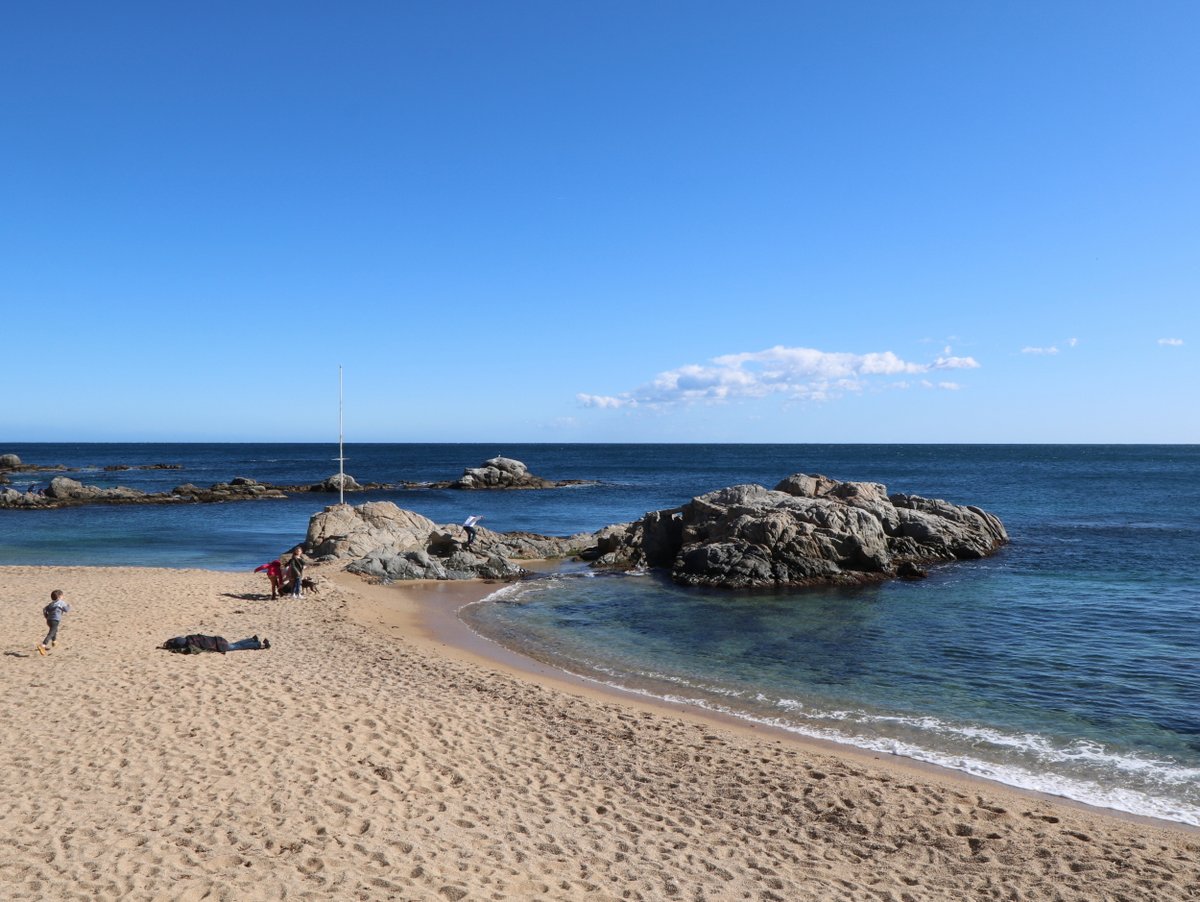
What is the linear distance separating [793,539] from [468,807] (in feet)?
66.7

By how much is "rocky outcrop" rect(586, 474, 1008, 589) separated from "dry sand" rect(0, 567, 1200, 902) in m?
13.6

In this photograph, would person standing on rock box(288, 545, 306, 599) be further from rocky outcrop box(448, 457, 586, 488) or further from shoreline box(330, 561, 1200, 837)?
rocky outcrop box(448, 457, 586, 488)

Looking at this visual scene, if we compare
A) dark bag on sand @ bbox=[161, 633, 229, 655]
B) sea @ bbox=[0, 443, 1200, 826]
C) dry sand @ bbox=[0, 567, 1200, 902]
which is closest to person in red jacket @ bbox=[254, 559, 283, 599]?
sea @ bbox=[0, 443, 1200, 826]

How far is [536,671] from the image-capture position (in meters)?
16.3

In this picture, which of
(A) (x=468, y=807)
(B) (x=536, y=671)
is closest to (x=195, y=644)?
(B) (x=536, y=671)

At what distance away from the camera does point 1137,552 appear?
1267 inches

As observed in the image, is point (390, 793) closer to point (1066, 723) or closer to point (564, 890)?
point (564, 890)

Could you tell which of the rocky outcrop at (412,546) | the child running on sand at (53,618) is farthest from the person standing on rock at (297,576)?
the child running on sand at (53,618)

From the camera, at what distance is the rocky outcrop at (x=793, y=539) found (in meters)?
26.8

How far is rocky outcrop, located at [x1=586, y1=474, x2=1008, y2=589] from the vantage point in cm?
2677

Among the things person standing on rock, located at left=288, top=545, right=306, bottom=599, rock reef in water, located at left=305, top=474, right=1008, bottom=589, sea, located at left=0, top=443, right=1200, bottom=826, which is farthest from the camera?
rock reef in water, located at left=305, top=474, right=1008, bottom=589

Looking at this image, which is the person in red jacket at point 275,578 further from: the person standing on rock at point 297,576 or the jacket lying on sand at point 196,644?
the jacket lying on sand at point 196,644

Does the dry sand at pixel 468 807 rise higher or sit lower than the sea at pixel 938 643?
higher

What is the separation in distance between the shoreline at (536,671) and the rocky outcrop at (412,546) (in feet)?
2.83
